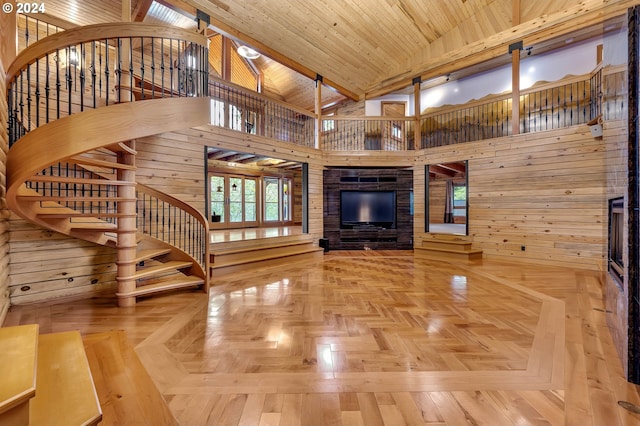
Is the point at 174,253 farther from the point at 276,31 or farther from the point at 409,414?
the point at 276,31

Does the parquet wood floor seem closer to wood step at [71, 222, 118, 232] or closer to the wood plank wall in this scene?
the wood plank wall

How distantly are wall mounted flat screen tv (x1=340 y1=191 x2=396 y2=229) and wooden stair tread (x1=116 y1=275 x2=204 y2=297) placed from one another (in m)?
4.43

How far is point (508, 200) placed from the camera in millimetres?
5742

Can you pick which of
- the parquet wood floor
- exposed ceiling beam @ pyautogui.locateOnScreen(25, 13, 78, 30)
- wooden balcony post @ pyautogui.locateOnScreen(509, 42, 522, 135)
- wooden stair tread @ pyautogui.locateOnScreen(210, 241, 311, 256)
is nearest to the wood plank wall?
the parquet wood floor

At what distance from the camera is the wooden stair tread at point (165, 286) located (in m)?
3.09

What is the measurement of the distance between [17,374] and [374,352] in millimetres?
1859

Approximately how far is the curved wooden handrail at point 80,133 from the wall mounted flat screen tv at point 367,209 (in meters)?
5.32

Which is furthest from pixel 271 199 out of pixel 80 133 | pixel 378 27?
pixel 80 133

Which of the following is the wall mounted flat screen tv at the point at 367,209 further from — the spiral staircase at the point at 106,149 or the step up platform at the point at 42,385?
the step up platform at the point at 42,385

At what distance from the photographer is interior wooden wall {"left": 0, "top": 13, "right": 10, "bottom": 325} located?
2.49 meters

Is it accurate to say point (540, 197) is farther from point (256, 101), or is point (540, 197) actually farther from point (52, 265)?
point (52, 265)

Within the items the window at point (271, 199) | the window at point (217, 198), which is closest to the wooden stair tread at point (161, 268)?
the window at point (217, 198)

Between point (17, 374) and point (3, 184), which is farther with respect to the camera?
point (3, 184)

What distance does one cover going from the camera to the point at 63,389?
135 cm
